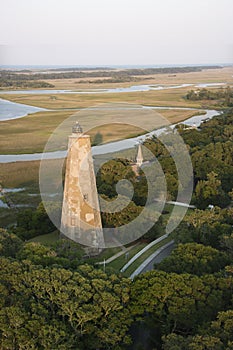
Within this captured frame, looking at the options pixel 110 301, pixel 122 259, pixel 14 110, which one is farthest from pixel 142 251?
pixel 14 110

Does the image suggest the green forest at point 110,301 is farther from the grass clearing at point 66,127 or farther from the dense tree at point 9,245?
the grass clearing at point 66,127

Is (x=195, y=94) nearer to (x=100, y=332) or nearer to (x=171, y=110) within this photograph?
(x=171, y=110)

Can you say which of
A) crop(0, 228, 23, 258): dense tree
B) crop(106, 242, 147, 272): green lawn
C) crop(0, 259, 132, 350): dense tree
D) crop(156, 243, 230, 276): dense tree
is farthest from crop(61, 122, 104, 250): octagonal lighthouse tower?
crop(0, 259, 132, 350): dense tree

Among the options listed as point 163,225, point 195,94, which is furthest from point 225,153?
point 195,94

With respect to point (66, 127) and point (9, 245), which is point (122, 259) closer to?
point (9, 245)

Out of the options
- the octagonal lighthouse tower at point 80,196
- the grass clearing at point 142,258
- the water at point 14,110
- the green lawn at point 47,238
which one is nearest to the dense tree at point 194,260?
the grass clearing at point 142,258
